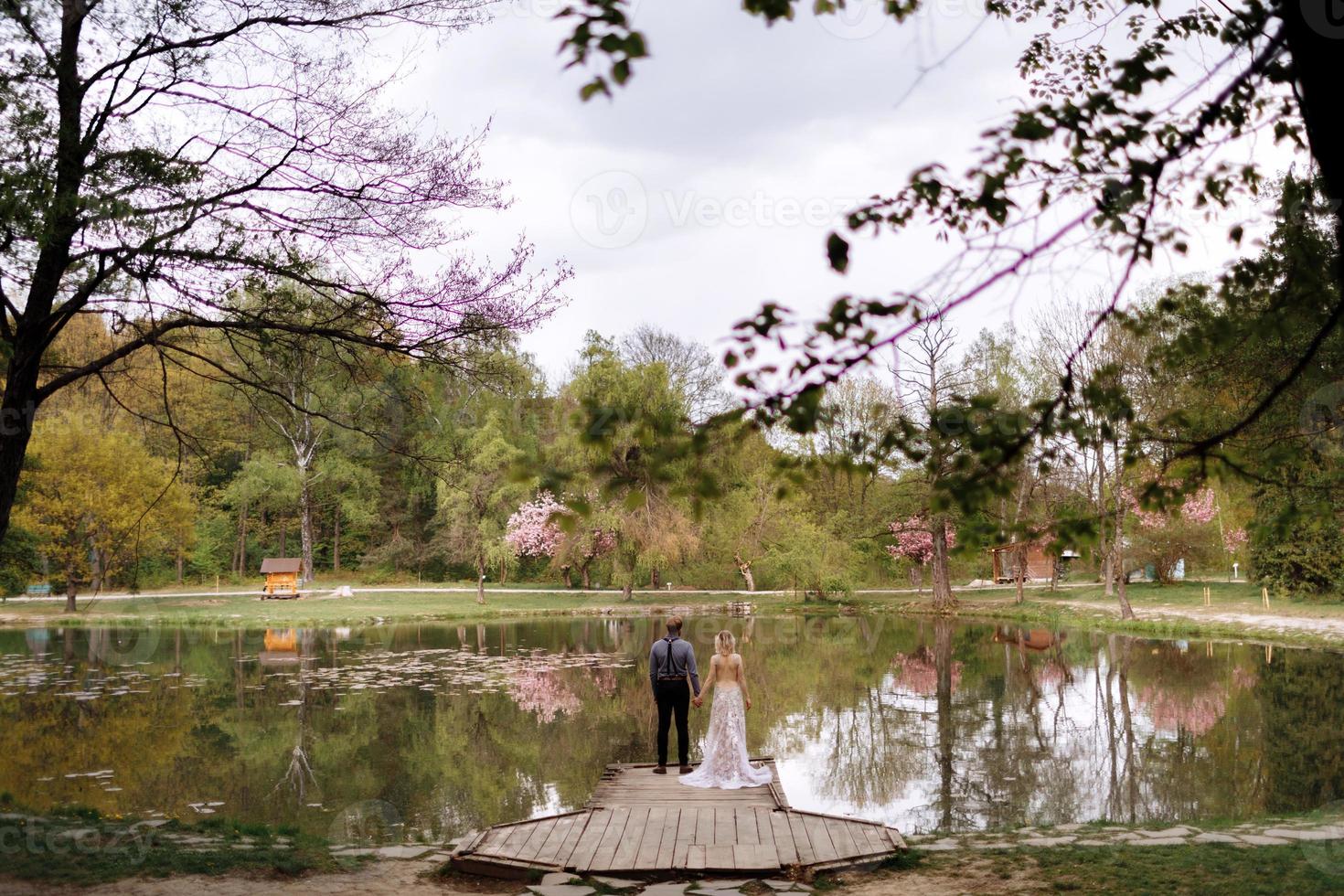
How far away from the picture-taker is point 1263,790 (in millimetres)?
10922

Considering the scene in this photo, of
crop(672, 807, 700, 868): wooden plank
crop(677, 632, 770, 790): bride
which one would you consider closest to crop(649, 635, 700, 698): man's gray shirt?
crop(677, 632, 770, 790): bride

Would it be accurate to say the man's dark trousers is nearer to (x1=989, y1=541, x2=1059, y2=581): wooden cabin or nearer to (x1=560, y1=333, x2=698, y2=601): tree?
(x1=560, y1=333, x2=698, y2=601): tree

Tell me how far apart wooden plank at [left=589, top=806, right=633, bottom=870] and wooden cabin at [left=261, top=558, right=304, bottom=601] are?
34204 mm

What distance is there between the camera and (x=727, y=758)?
34.0ft

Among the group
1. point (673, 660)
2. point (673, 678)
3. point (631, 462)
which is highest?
point (631, 462)

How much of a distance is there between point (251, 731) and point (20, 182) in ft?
32.3

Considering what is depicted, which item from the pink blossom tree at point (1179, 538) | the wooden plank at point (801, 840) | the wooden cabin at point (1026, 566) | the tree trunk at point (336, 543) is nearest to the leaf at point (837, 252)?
the wooden plank at point (801, 840)

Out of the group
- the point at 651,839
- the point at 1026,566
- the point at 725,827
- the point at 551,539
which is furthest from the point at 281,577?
the point at 651,839

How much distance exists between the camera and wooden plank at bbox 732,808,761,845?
26.6ft

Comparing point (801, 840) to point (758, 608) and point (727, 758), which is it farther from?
point (758, 608)

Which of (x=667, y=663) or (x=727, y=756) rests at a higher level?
(x=667, y=663)

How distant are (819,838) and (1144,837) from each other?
8.93 ft

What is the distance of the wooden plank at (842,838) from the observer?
25.0ft

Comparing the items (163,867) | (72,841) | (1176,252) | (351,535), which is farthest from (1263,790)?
(351,535)
